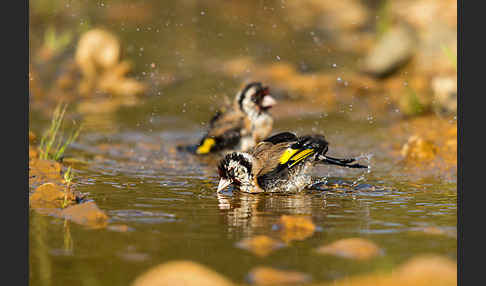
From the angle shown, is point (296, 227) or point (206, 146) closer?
point (296, 227)

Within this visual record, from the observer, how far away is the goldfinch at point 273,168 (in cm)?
748

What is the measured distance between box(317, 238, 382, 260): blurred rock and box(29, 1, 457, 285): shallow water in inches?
4.0

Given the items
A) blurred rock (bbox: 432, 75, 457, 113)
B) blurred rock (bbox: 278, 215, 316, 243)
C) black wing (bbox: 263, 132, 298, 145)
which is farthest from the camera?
blurred rock (bbox: 432, 75, 457, 113)

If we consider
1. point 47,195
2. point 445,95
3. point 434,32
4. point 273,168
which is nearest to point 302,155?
point 273,168

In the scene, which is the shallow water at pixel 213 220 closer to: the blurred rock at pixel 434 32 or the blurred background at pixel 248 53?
the blurred background at pixel 248 53

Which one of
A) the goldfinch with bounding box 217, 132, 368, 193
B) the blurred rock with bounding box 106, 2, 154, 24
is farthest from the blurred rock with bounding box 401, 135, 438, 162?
the blurred rock with bounding box 106, 2, 154, 24

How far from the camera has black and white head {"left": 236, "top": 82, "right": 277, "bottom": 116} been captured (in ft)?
33.9

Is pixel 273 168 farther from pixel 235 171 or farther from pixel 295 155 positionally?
pixel 235 171

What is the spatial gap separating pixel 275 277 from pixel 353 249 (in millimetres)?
862

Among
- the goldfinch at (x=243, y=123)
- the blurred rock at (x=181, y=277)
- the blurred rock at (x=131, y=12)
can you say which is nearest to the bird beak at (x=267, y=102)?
the goldfinch at (x=243, y=123)

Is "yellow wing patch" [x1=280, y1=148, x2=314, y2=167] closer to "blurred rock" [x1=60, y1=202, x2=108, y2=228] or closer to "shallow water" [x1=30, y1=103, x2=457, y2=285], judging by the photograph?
"shallow water" [x1=30, y1=103, x2=457, y2=285]

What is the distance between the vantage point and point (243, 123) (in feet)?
33.5

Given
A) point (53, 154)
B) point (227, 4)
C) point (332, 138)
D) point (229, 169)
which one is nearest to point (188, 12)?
point (227, 4)

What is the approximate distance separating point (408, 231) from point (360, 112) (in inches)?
266
